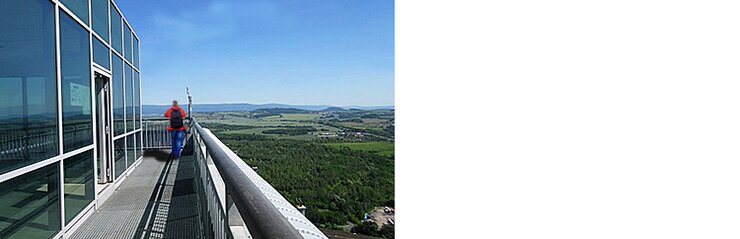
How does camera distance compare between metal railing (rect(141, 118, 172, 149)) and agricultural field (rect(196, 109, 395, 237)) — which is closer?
agricultural field (rect(196, 109, 395, 237))

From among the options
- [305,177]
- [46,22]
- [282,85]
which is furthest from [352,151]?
[282,85]

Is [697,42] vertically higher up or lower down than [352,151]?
higher up

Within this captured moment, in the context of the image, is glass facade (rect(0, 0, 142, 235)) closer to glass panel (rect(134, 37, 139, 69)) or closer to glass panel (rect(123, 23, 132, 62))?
glass panel (rect(123, 23, 132, 62))

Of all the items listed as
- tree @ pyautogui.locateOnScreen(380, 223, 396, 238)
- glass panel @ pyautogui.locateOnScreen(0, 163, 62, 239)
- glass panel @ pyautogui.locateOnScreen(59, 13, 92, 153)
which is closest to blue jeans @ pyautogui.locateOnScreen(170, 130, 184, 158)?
glass panel @ pyautogui.locateOnScreen(59, 13, 92, 153)

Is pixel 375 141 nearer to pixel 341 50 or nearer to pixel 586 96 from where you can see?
pixel 586 96

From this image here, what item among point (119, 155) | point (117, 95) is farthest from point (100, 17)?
point (119, 155)
